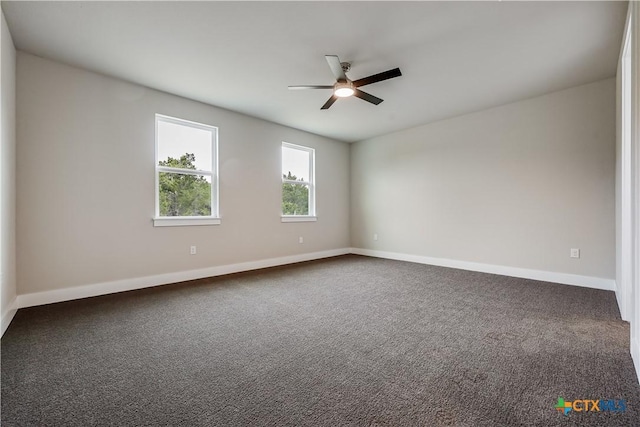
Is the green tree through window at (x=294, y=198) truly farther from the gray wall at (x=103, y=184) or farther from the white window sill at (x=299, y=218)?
the gray wall at (x=103, y=184)

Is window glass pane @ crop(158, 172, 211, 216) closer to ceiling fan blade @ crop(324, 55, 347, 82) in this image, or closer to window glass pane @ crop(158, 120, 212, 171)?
window glass pane @ crop(158, 120, 212, 171)

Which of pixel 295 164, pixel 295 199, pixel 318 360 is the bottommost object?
pixel 318 360

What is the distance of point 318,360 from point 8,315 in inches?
109

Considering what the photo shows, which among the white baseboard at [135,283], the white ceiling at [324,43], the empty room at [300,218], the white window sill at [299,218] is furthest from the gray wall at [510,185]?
the white baseboard at [135,283]

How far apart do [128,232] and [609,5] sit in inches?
202

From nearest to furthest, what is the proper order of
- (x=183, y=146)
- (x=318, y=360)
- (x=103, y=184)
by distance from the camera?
(x=318, y=360) → (x=103, y=184) → (x=183, y=146)

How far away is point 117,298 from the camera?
126 inches

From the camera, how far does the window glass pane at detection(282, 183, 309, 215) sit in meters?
5.39

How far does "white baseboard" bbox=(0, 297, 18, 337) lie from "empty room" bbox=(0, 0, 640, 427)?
0.03 metres

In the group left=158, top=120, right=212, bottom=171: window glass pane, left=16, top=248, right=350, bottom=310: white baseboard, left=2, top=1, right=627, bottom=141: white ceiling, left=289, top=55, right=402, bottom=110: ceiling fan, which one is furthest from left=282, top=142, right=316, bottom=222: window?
left=289, top=55, right=402, bottom=110: ceiling fan

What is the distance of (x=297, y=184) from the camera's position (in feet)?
18.5

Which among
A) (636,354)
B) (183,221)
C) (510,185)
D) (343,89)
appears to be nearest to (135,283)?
(183,221)

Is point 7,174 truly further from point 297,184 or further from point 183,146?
point 297,184

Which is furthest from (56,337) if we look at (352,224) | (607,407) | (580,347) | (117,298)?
(352,224)
